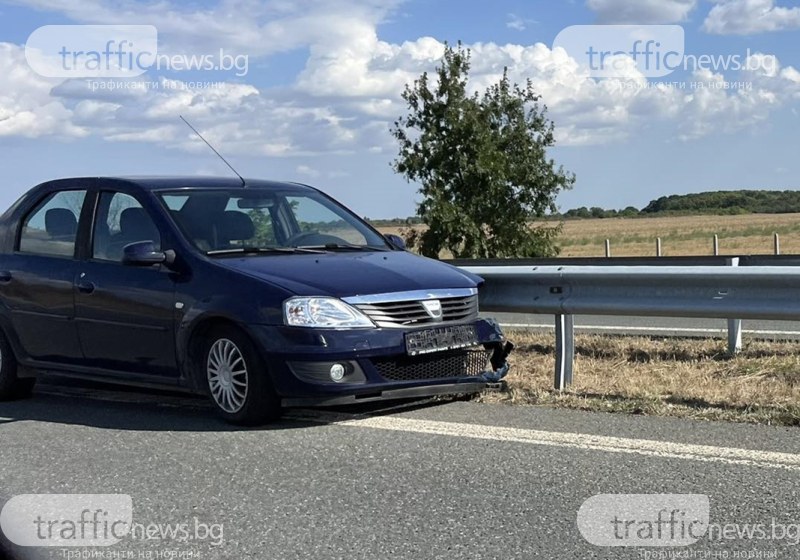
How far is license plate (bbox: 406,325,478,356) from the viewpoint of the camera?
6809mm

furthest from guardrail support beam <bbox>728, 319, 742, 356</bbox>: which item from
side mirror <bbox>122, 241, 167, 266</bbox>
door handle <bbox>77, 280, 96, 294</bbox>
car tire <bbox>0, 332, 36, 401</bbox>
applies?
car tire <bbox>0, 332, 36, 401</bbox>

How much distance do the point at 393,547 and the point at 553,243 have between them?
2740 centimetres

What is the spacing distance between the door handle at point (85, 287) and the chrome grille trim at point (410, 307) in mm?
2072

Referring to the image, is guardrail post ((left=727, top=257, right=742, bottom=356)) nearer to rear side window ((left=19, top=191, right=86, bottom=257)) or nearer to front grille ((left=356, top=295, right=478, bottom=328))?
front grille ((left=356, top=295, right=478, bottom=328))

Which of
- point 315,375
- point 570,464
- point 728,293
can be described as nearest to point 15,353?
point 315,375

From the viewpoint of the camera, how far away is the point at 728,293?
24.9 ft

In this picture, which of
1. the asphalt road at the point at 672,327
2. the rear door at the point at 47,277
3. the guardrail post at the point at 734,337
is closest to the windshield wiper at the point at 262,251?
the rear door at the point at 47,277

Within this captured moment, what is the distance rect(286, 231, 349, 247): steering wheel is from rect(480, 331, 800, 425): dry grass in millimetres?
1524

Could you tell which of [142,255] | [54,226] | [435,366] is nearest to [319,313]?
[435,366]

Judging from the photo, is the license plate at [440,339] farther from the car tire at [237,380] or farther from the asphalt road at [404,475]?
the car tire at [237,380]

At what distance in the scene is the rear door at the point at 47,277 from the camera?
7961 mm

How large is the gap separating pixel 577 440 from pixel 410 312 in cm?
135

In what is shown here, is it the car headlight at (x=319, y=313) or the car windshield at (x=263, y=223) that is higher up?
the car windshield at (x=263, y=223)

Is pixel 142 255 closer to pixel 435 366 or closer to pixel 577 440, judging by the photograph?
pixel 435 366
